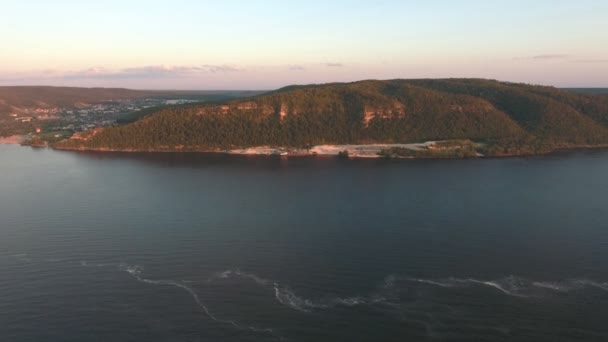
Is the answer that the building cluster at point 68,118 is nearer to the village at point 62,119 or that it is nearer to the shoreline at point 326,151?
the village at point 62,119

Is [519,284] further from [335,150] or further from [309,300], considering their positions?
[335,150]

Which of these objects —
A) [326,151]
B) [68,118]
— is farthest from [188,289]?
[68,118]

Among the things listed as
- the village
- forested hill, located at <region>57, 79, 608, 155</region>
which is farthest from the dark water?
the village

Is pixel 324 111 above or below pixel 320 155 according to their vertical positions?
above

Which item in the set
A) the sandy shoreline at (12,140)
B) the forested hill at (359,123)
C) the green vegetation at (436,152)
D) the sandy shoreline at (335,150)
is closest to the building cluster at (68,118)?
the sandy shoreline at (12,140)

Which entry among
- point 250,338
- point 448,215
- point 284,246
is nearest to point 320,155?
point 448,215

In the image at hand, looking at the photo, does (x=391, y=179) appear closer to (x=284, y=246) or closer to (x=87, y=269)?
(x=284, y=246)
